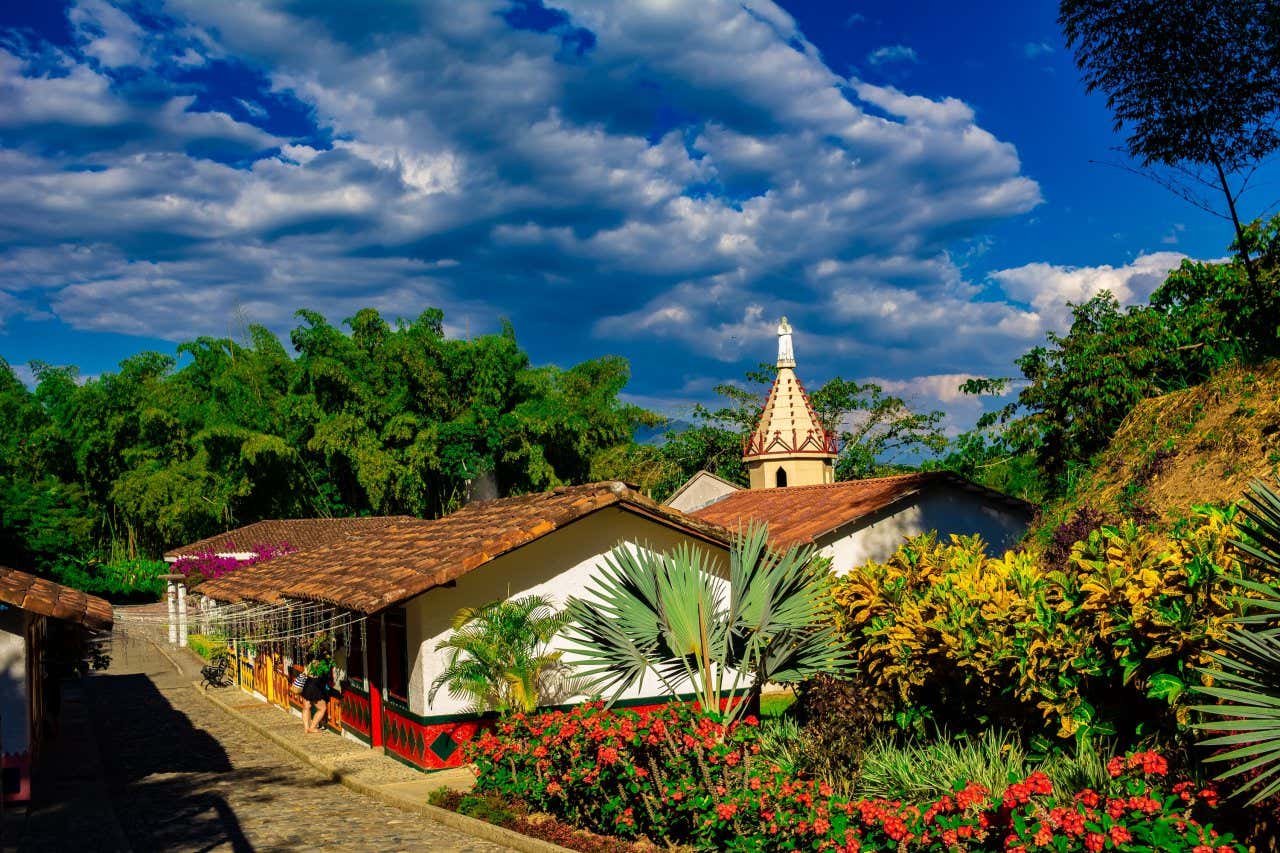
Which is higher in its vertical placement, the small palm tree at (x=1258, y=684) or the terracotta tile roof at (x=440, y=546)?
the terracotta tile roof at (x=440, y=546)

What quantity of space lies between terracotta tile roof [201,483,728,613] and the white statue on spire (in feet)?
60.7

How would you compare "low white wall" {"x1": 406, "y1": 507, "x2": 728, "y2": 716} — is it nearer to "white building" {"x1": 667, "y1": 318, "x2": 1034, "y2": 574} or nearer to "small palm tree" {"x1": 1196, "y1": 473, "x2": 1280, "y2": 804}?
"white building" {"x1": 667, "y1": 318, "x2": 1034, "y2": 574}

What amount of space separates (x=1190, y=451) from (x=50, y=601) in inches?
550

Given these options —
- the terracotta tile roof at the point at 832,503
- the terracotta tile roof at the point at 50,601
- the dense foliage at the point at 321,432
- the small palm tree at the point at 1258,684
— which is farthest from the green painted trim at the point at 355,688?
the dense foliage at the point at 321,432

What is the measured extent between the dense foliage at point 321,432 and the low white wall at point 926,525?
21387mm

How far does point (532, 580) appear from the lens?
50.0 feet

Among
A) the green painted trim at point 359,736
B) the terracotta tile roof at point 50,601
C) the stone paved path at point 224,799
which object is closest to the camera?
the stone paved path at point 224,799

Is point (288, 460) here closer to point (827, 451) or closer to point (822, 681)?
point (827, 451)

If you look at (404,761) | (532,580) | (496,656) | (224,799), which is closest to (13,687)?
(224,799)

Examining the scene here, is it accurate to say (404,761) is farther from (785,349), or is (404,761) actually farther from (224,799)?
(785,349)

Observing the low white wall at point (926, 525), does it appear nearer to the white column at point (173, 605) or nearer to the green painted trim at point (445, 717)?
the green painted trim at point (445, 717)

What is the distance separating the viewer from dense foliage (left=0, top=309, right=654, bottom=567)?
4347 centimetres

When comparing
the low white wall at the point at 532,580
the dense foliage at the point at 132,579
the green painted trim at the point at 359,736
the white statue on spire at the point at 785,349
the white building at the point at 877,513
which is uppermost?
the white statue on spire at the point at 785,349

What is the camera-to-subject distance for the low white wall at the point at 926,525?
23672mm
